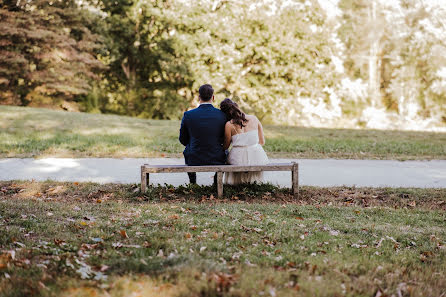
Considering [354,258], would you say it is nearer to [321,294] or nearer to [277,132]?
[321,294]

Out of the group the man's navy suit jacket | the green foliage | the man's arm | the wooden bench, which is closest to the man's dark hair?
the man's navy suit jacket

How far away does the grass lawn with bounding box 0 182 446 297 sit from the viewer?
3725 mm

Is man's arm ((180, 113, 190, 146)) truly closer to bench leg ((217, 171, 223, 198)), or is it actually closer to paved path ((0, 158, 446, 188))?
bench leg ((217, 171, 223, 198))

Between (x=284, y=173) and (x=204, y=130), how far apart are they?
2.79 m

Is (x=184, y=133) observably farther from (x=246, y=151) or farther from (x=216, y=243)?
(x=216, y=243)

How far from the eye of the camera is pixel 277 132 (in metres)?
16.1

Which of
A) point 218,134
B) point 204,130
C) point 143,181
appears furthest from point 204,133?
point 143,181

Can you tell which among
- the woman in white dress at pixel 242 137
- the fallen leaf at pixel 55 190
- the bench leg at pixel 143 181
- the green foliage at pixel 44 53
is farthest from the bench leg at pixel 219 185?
the green foliage at pixel 44 53

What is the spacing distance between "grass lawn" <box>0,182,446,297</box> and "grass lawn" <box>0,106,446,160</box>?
13.8 ft

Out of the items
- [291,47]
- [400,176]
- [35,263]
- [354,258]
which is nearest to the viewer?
[35,263]

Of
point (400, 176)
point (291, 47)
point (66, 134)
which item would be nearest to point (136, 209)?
point (400, 176)

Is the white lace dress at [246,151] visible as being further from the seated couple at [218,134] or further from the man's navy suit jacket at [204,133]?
the man's navy suit jacket at [204,133]

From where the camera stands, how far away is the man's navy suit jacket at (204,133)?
23.6 ft

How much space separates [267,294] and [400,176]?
6.37 m
